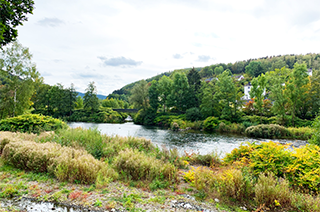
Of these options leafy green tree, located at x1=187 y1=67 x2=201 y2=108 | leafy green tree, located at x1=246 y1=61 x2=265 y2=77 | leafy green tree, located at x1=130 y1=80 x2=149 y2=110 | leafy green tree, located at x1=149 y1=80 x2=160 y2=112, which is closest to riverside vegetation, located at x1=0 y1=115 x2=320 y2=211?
leafy green tree, located at x1=187 y1=67 x2=201 y2=108

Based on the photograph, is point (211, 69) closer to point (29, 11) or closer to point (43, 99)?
point (43, 99)

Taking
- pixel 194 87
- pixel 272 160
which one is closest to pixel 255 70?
pixel 194 87

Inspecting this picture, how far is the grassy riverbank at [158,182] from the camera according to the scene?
13.7 ft

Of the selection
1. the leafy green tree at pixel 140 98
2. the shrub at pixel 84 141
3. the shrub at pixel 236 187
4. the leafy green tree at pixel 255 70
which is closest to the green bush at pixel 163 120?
the leafy green tree at pixel 140 98

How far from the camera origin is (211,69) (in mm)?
127312

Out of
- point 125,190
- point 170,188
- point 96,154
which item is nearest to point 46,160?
point 96,154

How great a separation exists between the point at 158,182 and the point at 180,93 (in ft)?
133

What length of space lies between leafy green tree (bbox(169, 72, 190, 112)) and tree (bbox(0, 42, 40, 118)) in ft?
103

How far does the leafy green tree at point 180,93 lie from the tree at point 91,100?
979 inches

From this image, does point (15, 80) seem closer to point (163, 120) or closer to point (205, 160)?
point (205, 160)

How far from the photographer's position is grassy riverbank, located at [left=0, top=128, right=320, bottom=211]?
13.7ft

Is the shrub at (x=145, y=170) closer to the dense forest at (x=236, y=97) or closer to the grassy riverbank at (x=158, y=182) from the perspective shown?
the grassy riverbank at (x=158, y=182)

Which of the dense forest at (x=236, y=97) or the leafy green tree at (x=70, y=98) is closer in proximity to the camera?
the dense forest at (x=236, y=97)

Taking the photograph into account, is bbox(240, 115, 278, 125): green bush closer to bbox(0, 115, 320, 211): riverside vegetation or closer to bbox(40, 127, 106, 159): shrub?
bbox(0, 115, 320, 211): riverside vegetation
